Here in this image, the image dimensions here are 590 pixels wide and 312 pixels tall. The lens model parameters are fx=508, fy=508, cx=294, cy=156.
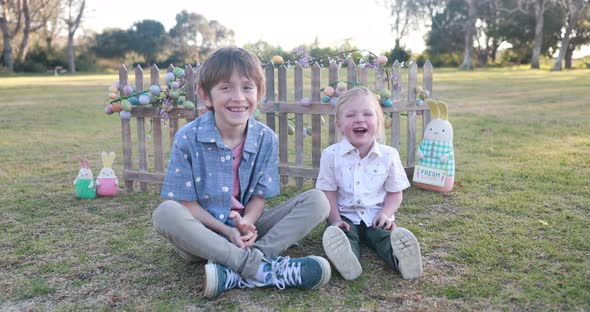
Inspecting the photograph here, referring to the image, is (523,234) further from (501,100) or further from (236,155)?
(501,100)

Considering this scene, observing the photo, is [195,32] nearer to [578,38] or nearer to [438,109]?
[578,38]

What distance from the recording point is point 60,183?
5273 mm

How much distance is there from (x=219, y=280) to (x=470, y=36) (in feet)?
144

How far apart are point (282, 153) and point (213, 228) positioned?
220cm

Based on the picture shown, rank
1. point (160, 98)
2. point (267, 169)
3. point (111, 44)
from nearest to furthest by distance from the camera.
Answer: point (267, 169), point (160, 98), point (111, 44)

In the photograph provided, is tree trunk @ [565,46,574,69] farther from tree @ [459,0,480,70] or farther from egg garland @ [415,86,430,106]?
egg garland @ [415,86,430,106]

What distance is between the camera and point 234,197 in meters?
3.13

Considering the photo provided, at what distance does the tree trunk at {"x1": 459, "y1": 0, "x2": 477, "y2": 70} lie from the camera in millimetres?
40875

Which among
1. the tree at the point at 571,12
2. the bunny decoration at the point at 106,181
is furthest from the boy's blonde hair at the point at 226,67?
the tree at the point at 571,12

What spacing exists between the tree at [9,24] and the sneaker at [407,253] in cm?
4287

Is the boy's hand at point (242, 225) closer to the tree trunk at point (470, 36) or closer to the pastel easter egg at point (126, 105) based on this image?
the pastel easter egg at point (126, 105)

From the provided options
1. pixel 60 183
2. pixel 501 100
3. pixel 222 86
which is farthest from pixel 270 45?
pixel 501 100

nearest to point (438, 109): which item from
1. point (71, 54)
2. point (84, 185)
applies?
point (84, 185)

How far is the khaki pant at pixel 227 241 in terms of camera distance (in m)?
2.66
